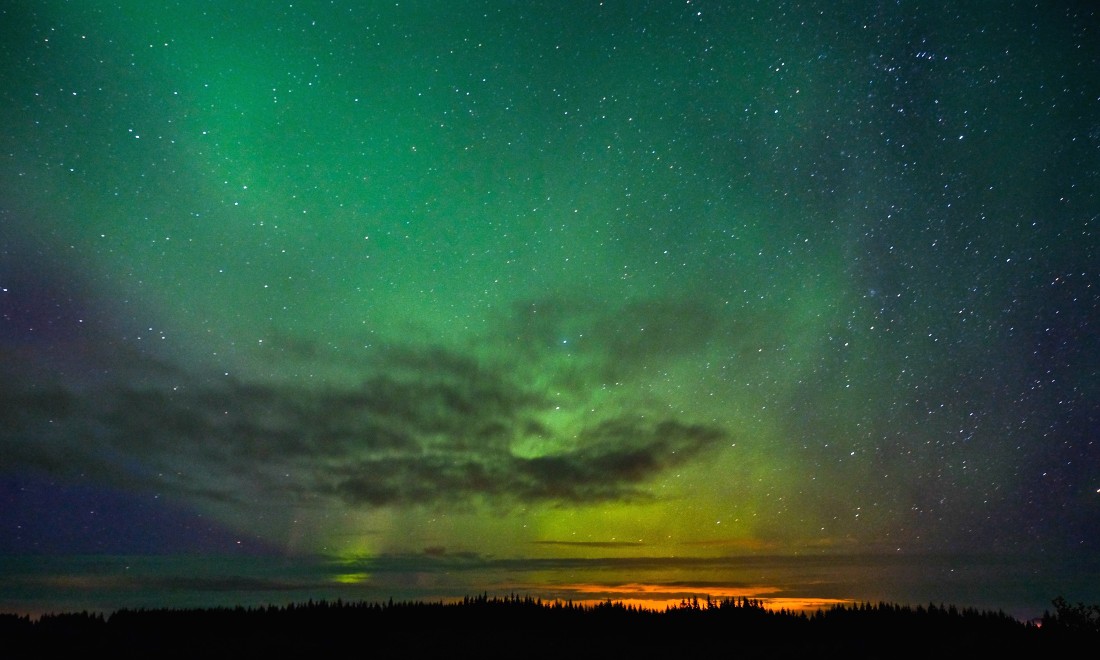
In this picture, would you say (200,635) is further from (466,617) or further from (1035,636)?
(1035,636)

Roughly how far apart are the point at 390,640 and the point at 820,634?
15.4m

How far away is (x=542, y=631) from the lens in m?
26.4

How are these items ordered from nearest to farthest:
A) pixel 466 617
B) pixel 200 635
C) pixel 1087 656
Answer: pixel 1087 656
pixel 200 635
pixel 466 617

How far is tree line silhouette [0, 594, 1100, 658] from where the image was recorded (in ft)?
73.8

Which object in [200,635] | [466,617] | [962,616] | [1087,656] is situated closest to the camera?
[1087,656]

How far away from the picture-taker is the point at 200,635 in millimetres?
25891

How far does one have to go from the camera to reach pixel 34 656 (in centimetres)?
2156

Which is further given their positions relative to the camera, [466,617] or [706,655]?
[466,617]

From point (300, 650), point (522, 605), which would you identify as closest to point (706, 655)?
point (522, 605)

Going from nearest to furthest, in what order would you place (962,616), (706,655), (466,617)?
(706,655), (962,616), (466,617)

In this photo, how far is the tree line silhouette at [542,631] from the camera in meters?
22.5

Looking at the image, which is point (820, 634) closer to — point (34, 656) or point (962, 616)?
point (962, 616)

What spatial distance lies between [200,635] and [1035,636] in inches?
1145

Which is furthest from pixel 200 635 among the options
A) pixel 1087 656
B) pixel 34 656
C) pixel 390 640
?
pixel 1087 656
